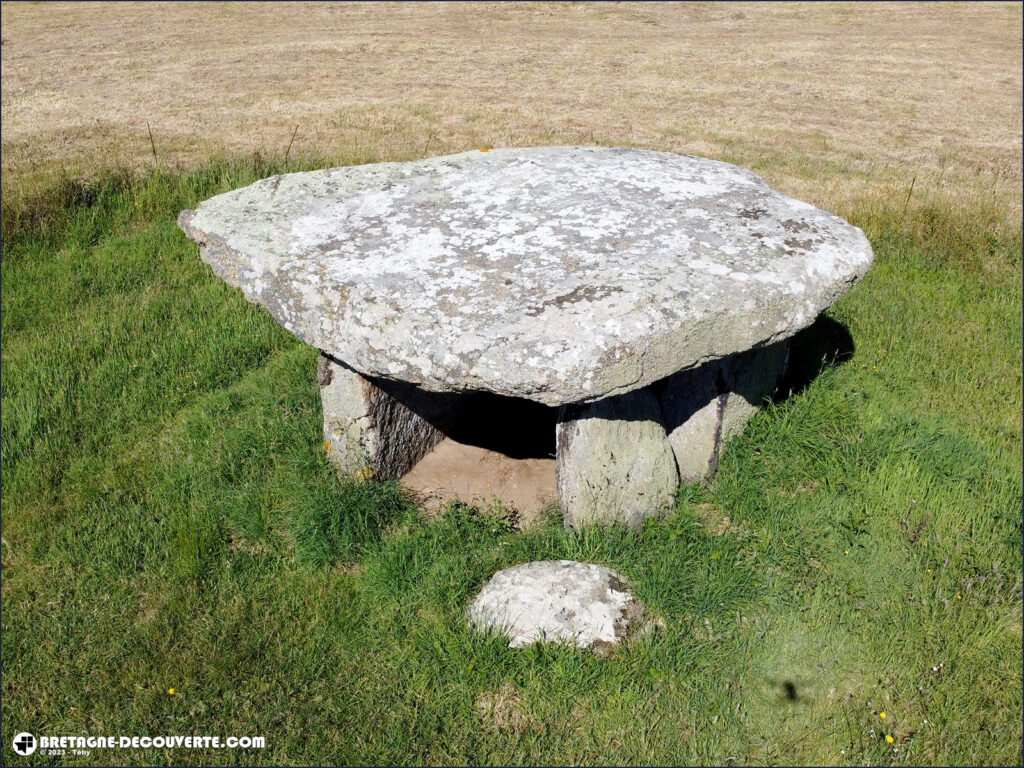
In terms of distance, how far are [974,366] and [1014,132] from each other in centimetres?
762

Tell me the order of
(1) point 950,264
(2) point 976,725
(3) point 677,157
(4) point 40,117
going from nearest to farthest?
(2) point 976,725 → (3) point 677,157 → (1) point 950,264 → (4) point 40,117

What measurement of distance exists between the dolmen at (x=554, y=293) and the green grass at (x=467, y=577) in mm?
303

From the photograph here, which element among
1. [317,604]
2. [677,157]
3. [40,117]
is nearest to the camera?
[317,604]

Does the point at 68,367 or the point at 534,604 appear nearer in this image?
the point at 534,604

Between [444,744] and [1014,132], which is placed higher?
[1014,132]

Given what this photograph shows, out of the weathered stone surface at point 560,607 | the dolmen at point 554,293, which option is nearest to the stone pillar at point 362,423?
the dolmen at point 554,293

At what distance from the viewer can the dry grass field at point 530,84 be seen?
10047 millimetres

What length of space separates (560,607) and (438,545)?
761 mm

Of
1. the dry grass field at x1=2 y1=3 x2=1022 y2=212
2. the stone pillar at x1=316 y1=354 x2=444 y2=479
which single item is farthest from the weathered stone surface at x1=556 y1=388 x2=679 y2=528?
the dry grass field at x1=2 y1=3 x2=1022 y2=212

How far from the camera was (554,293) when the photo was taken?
353 centimetres

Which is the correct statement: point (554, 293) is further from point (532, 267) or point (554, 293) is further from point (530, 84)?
point (530, 84)

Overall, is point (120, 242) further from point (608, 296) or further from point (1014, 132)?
point (1014, 132)

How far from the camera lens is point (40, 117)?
11.1m

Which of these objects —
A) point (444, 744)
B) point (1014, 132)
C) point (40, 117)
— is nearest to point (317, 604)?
point (444, 744)
